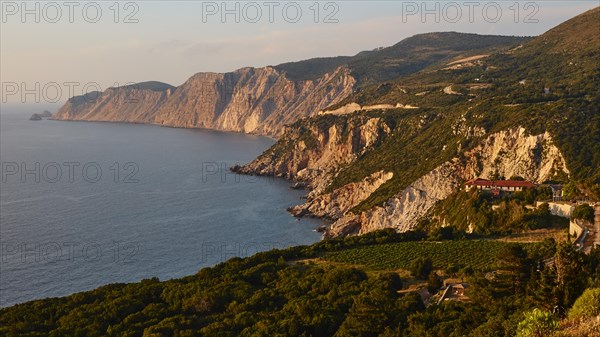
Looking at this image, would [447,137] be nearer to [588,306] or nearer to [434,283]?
[434,283]

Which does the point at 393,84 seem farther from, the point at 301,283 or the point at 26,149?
the point at 301,283

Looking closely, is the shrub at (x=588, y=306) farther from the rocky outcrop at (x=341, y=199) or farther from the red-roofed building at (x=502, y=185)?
the rocky outcrop at (x=341, y=199)

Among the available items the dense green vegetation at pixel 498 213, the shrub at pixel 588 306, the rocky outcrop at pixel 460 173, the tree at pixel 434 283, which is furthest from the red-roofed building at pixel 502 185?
the shrub at pixel 588 306

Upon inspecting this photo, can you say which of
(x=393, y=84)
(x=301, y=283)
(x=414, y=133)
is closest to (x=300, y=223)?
(x=414, y=133)

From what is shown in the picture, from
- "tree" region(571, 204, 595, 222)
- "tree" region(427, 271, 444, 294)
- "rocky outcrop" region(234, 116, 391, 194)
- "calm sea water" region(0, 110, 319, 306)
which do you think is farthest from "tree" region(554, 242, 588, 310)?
"rocky outcrop" region(234, 116, 391, 194)

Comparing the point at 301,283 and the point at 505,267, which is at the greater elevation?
the point at 505,267
